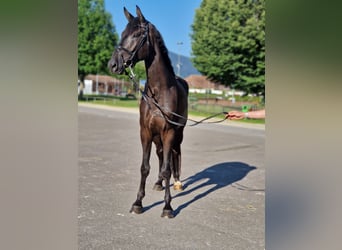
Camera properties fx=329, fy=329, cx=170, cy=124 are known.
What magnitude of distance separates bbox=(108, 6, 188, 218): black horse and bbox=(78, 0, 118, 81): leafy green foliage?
86.2 feet

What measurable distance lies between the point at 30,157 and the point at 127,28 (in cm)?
236

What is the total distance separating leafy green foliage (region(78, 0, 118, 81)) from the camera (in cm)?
2978

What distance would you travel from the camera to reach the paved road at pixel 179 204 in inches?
134

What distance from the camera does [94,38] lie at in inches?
1256

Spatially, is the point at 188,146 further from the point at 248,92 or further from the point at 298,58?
the point at 248,92

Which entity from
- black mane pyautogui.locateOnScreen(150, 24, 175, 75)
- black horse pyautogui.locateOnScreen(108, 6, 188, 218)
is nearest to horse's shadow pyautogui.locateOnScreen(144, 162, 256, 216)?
black horse pyautogui.locateOnScreen(108, 6, 188, 218)

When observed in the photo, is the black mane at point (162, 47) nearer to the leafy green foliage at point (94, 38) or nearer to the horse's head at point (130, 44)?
the horse's head at point (130, 44)

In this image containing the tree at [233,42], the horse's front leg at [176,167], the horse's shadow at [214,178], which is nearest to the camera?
the horse's shadow at [214,178]

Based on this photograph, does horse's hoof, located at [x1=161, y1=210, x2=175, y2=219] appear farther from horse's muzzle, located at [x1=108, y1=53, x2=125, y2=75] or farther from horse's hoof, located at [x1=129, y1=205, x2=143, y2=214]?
horse's muzzle, located at [x1=108, y1=53, x2=125, y2=75]

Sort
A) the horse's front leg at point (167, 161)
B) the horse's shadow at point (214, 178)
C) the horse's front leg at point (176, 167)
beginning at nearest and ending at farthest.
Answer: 1. the horse's front leg at point (167, 161)
2. the horse's shadow at point (214, 178)
3. the horse's front leg at point (176, 167)

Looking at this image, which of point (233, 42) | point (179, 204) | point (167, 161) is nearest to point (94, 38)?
point (233, 42)

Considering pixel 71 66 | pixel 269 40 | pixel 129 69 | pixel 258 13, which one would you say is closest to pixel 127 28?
pixel 129 69

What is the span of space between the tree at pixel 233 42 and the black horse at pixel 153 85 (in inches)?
597

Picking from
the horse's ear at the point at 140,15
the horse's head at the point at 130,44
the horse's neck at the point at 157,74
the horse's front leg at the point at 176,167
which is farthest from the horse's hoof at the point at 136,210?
the horse's ear at the point at 140,15
